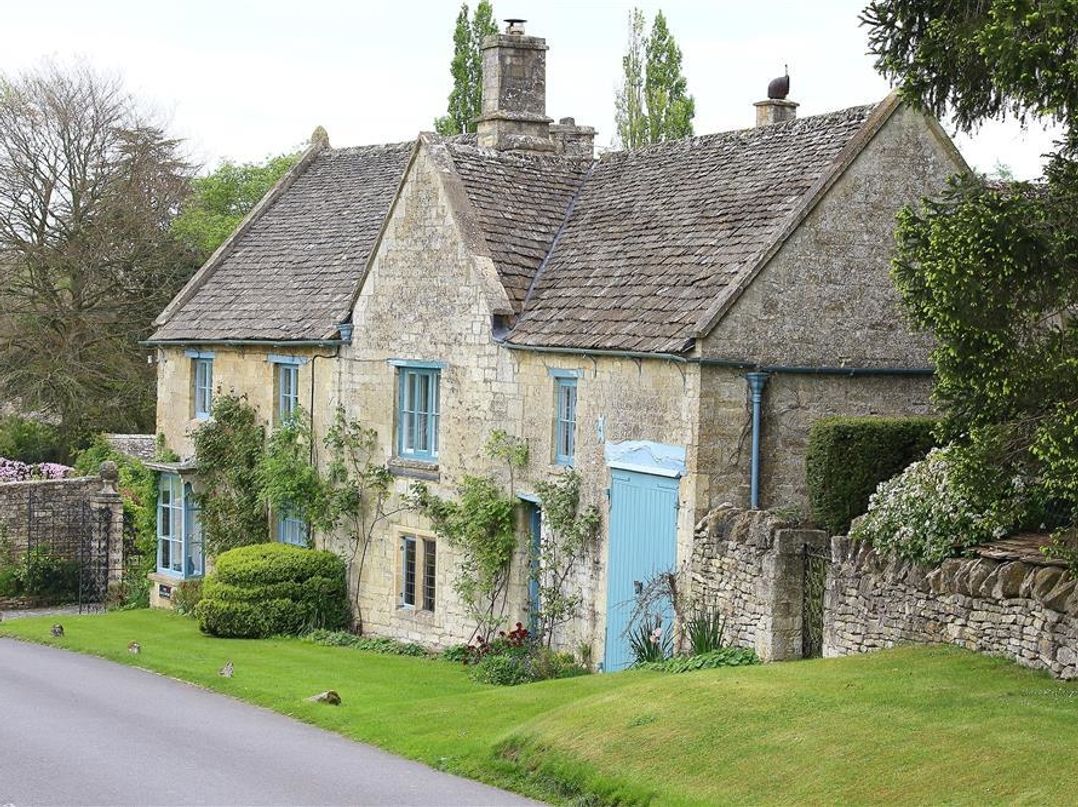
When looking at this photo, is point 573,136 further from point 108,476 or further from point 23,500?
point 23,500

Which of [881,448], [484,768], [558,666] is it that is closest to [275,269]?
[558,666]

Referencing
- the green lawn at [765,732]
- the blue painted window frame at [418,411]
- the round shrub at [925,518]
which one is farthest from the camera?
the blue painted window frame at [418,411]

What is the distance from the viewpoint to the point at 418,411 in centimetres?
2739

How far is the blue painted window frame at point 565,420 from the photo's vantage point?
24078 millimetres

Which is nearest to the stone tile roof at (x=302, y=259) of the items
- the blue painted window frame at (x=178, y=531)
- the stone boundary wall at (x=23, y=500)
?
the blue painted window frame at (x=178, y=531)

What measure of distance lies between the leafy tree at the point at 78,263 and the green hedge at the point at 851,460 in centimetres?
2957

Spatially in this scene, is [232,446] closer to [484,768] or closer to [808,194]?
[808,194]

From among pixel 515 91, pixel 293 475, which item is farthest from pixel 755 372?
pixel 293 475

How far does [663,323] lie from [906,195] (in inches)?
→ 158

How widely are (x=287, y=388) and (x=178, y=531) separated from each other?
4.79m

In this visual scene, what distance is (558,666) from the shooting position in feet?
75.7

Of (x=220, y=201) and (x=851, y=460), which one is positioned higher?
(x=220, y=201)

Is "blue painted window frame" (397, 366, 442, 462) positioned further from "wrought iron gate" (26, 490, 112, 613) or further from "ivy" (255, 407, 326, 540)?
"wrought iron gate" (26, 490, 112, 613)

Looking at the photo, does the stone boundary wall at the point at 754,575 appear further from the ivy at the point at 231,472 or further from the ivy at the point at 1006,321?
the ivy at the point at 231,472
